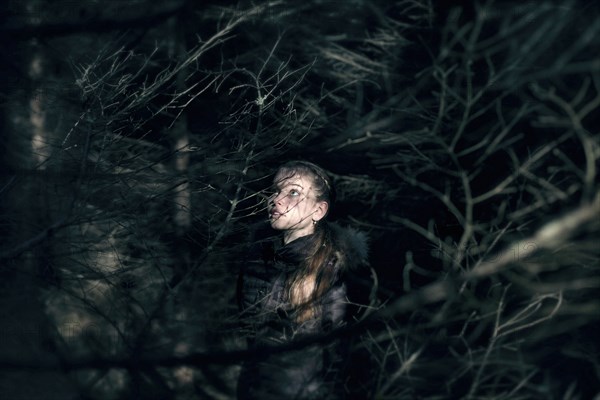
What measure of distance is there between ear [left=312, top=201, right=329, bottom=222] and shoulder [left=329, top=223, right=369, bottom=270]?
0.17m

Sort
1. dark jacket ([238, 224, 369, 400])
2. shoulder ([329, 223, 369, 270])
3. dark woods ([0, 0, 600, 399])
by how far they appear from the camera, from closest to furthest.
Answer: dark jacket ([238, 224, 369, 400]) → dark woods ([0, 0, 600, 399]) → shoulder ([329, 223, 369, 270])

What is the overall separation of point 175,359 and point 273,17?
290 centimetres

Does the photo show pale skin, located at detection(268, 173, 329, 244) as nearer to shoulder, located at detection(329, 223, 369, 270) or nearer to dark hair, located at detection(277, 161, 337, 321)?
dark hair, located at detection(277, 161, 337, 321)

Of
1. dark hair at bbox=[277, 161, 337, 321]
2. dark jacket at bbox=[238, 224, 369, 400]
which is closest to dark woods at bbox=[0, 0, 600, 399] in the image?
dark jacket at bbox=[238, 224, 369, 400]

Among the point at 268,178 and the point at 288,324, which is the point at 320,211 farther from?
the point at 268,178

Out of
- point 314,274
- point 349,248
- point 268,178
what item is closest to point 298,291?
point 314,274

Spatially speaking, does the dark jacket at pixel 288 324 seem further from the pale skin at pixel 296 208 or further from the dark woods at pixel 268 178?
the dark woods at pixel 268 178

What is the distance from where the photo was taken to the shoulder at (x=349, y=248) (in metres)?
3.12

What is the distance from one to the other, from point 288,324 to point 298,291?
0.20 meters

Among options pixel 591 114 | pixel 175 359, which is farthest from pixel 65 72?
pixel 591 114

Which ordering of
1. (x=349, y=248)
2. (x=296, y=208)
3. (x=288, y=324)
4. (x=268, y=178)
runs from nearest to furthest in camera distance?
(x=288, y=324) → (x=296, y=208) → (x=349, y=248) → (x=268, y=178)

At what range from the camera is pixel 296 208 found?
307 centimetres

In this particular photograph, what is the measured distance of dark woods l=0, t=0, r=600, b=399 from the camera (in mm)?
3000

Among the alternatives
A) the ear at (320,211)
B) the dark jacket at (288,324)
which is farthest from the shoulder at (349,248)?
the ear at (320,211)
